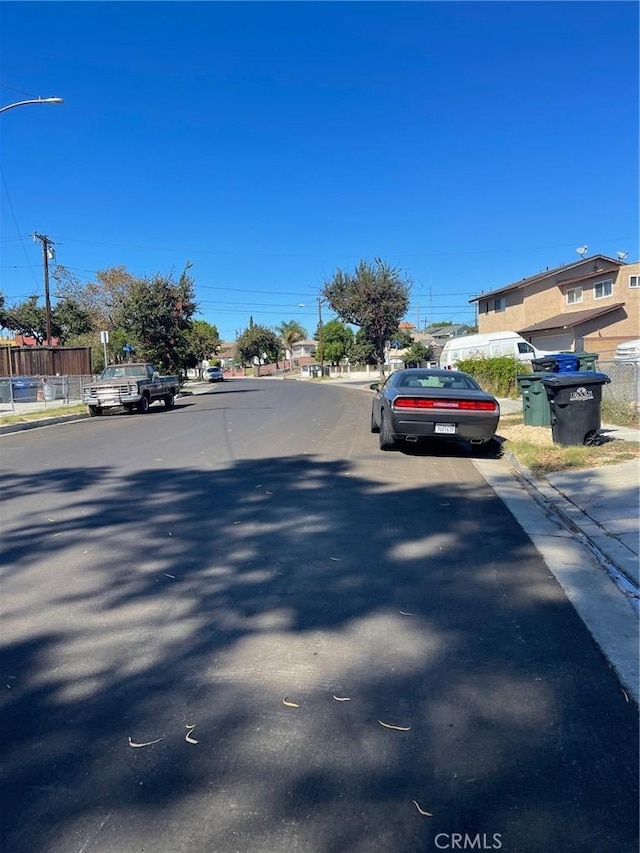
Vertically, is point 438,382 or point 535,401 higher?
point 438,382

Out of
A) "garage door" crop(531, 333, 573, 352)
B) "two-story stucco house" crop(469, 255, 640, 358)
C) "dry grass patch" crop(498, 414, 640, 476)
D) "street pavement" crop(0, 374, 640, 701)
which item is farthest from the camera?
"garage door" crop(531, 333, 573, 352)

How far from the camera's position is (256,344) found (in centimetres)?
10394

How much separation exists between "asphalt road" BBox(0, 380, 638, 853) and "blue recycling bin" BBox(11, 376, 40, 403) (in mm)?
21989

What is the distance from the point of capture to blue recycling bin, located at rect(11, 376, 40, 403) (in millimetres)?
26688

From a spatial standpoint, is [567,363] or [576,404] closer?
[576,404]

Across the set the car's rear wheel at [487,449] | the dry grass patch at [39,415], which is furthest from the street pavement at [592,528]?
the dry grass patch at [39,415]

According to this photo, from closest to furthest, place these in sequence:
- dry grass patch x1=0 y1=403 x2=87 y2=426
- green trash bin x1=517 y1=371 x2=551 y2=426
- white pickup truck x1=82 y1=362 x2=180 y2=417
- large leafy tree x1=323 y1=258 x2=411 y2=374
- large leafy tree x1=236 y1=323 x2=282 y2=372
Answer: green trash bin x1=517 y1=371 x2=551 y2=426, dry grass patch x1=0 y1=403 x2=87 y2=426, white pickup truck x1=82 y1=362 x2=180 y2=417, large leafy tree x1=323 y1=258 x2=411 y2=374, large leafy tree x1=236 y1=323 x2=282 y2=372

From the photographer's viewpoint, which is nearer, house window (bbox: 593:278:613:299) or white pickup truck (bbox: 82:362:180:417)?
white pickup truck (bbox: 82:362:180:417)

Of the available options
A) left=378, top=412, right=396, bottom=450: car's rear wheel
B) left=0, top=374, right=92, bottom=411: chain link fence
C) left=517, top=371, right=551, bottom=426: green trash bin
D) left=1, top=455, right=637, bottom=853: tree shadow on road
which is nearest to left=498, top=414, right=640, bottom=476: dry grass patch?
left=517, top=371, right=551, bottom=426: green trash bin

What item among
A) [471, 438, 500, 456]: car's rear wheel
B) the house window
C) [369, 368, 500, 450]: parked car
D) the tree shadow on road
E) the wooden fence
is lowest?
the tree shadow on road

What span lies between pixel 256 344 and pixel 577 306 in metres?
68.2

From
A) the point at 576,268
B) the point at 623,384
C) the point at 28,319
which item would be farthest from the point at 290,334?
the point at 623,384

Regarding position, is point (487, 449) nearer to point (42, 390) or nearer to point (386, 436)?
point (386, 436)

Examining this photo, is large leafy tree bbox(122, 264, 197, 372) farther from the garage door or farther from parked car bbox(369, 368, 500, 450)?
parked car bbox(369, 368, 500, 450)
